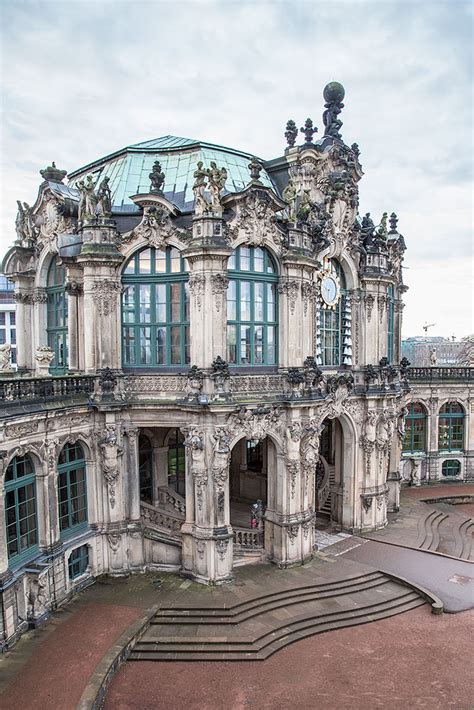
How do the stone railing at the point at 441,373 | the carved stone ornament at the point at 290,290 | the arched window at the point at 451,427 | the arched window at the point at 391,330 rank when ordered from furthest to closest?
the arched window at the point at 451,427
the stone railing at the point at 441,373
the arched window at the point at 391,330
the carved stone ornament at the point at 290,290

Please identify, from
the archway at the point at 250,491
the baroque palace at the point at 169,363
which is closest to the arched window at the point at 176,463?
the baroque palace at the point at 169,363

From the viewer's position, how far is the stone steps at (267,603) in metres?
18.9

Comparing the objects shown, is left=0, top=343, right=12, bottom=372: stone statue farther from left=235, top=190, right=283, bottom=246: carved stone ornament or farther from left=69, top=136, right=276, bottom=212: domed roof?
left=235, top=190, right=283, bottom=246: carved stone ornament

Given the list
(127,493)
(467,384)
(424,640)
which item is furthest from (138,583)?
(467,384)

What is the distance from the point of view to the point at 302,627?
18891mm

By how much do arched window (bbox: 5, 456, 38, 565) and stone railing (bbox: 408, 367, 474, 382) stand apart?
29.5 m

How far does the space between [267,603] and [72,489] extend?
9258mm

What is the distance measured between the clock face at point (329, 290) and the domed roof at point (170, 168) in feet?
20.6

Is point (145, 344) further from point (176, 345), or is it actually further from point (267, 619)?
point (267, 619)

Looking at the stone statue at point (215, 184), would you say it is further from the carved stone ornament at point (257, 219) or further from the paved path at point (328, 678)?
the paved path at point (328, 678)

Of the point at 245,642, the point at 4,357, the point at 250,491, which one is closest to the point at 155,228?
the point at 4,357

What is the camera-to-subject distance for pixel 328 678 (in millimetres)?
16406

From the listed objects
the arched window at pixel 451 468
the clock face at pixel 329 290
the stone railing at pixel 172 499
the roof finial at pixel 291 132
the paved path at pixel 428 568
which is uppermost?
the roof finial at pixel 291 132

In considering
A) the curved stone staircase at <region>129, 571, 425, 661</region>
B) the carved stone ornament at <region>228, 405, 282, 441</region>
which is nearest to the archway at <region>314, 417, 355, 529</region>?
the curved stone staircase at <region>129, 571, 425, 661</region>
